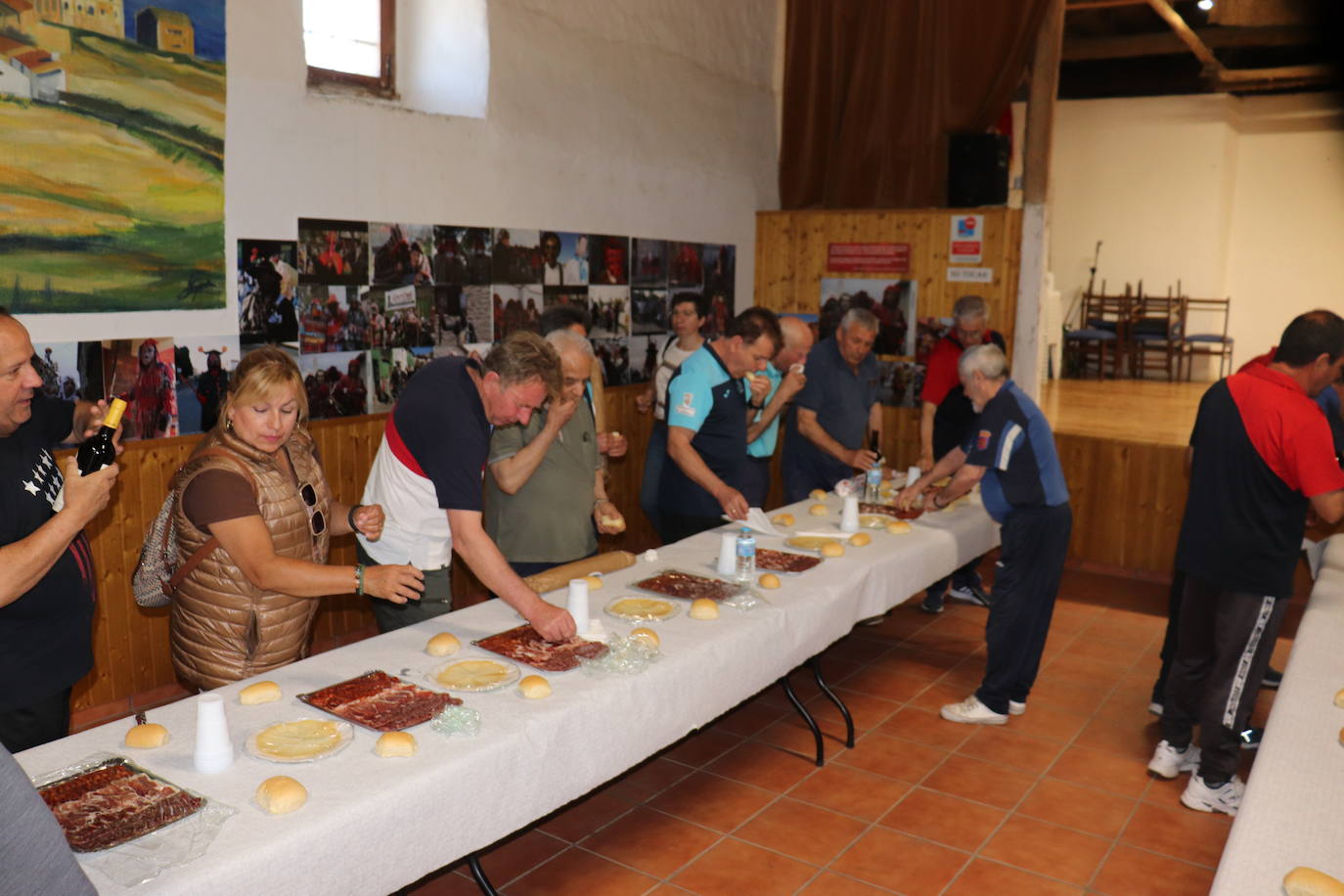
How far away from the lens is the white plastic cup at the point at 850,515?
410 centimetres

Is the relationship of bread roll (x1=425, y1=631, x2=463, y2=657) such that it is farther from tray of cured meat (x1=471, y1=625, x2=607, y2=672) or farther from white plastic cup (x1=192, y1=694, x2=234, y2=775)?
white plastic cup (x1=192, y1=694, x2=234, y2=775)

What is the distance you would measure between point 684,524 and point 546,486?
100 cm

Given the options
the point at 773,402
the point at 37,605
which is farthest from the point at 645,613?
the point at 773,402

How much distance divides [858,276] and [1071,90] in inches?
320

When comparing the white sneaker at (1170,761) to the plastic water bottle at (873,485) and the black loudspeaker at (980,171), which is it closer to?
the plastic water bottle at (873,485)

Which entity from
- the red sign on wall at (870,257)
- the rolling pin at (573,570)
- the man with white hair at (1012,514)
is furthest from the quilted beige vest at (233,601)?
the red sign on wall at (870,257)

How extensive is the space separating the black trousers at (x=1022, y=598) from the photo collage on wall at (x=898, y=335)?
9.59ft

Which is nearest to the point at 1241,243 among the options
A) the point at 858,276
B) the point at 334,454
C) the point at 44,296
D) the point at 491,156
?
the point at 858,276

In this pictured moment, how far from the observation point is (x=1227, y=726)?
3480 mm

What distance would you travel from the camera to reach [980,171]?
22.5 ft

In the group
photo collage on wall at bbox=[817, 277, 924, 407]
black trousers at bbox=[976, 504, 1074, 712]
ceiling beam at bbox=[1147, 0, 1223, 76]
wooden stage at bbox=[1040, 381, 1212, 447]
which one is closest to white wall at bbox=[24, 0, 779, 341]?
photo collage on wall at bbox=[817, 277, 924, 407]

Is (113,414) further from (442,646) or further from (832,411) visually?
(832,411)

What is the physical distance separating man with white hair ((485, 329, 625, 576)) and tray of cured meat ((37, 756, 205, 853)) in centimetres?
168

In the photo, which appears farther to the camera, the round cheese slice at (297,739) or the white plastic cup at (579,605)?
the white plastic cup at (579,605)
